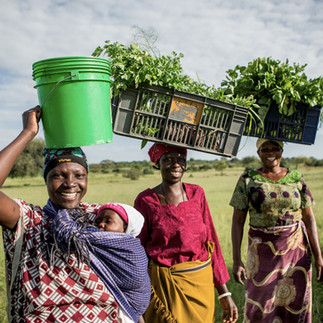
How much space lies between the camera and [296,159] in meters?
29.8

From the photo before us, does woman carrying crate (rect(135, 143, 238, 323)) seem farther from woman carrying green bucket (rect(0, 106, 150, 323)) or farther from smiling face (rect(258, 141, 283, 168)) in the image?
smiling face (rect(258, 141, 283, 168))

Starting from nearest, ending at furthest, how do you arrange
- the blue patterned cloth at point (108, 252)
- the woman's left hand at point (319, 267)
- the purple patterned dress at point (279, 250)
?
1. the blue patterned cloth at point (108, 252)
2. the purple patterned dress at point (279, 250)
3. the woman's left hand at point (319, 267)

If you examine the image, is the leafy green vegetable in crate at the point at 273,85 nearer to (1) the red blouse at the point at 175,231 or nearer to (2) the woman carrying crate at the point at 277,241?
(2) the woman carrying crate at the point at 277,241

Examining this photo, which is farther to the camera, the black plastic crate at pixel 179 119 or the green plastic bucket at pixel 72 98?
the black plastic crate at pixel 179 119

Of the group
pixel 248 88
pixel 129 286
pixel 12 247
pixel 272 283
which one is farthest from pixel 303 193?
pixel 12 247

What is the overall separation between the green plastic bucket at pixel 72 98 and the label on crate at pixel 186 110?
0.64 metres

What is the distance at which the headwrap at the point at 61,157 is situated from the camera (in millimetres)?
2104

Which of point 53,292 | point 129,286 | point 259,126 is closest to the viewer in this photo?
point 53,292

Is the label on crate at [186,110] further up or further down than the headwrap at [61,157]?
further up

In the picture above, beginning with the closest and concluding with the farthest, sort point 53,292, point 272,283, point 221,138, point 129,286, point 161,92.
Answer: point 53,292 → point 129,286 → point 161,92 → point 221,138 → point 272,283

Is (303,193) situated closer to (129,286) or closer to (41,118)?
(129,286)

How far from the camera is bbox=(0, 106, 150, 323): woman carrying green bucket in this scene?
1833mm

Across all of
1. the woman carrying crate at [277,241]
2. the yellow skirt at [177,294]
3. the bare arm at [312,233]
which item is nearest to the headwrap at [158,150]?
the yellow skirt at [177,294]

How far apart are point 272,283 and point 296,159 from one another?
28.1 metres
